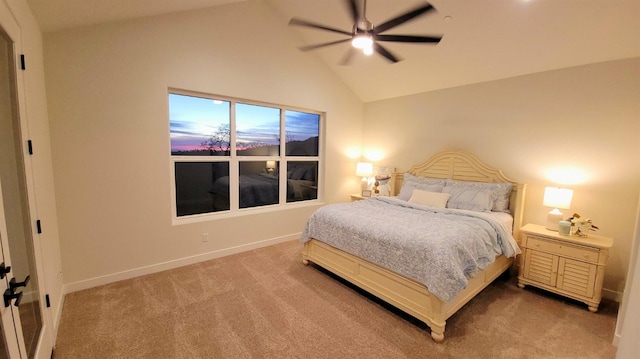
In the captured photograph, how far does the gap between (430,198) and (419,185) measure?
0.47 meters

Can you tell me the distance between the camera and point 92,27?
2.62 meters

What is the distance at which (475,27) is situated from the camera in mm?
2908

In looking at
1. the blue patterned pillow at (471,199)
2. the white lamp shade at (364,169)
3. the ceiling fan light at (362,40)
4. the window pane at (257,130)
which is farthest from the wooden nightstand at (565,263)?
the window pane at (257,130)

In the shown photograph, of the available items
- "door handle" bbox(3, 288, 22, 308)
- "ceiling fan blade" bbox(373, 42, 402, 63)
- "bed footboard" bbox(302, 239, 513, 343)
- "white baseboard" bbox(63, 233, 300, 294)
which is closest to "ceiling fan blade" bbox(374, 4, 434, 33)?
"ceiling fan blade" bbox(373, 42, 402, 63)

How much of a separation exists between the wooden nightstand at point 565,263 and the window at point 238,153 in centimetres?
311

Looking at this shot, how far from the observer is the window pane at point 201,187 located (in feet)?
11.4

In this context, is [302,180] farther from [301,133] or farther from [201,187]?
[201,187]

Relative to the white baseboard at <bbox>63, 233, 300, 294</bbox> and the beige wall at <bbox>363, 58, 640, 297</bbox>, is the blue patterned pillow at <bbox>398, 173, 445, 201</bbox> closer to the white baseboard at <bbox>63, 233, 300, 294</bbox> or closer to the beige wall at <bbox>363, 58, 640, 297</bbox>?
the beige wall at <bbox>363, 58, 640, 297</bbox>

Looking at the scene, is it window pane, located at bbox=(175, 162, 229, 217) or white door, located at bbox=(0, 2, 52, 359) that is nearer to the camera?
white door, located at bbox=(0, 2, 52, 359)

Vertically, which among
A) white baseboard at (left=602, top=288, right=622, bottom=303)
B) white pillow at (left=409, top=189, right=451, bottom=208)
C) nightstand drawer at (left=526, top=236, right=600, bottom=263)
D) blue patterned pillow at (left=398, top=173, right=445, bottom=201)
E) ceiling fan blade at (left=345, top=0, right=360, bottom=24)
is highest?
ceiling fan blade at (left=345, top=0, right=360, bottom=24)

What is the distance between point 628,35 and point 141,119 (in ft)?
16.0

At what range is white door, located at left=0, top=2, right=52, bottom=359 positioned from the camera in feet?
4.03

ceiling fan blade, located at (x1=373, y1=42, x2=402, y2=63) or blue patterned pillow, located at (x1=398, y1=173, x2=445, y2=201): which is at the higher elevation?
ceiling fan blade, located at (x1=373, y1=42, x2=402, y2=63)

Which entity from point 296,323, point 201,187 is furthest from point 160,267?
point 296,323
